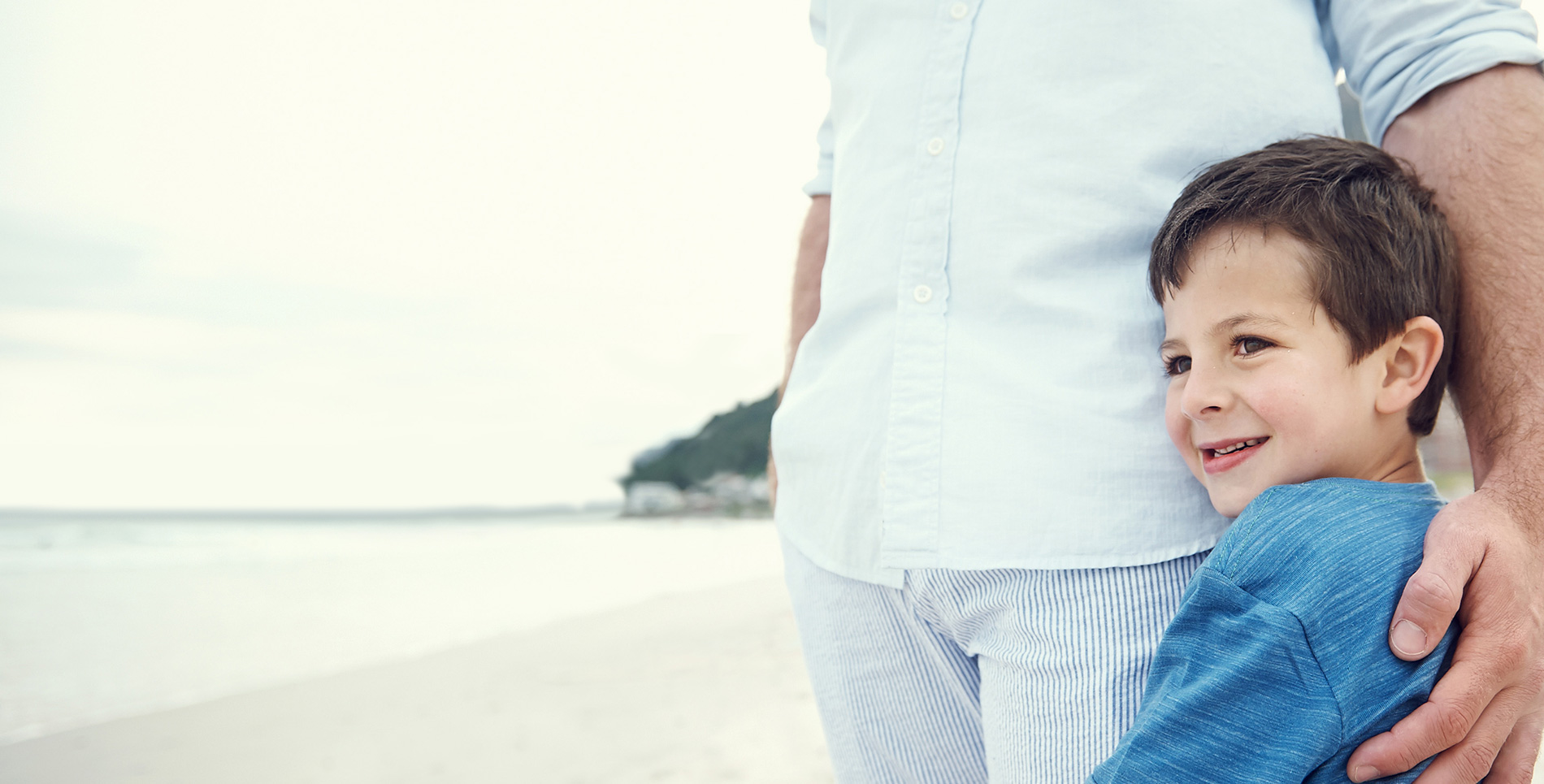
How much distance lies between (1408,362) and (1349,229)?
129 millimetres

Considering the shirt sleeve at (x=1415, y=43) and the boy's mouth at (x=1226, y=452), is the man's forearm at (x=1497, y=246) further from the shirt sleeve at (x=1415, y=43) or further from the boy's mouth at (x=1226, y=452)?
the boy's mouth at (x=1226, y=452)

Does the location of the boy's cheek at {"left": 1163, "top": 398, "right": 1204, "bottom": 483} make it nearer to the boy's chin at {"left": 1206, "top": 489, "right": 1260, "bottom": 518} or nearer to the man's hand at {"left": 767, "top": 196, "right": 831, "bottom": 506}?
the boy's chin at {"left": 1206, "top": 489, "right": 1260, "bottom": 518}

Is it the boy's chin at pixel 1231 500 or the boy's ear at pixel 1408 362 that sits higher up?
the boy's ear at pixel 1408 362

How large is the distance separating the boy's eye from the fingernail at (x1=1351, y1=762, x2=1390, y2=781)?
237 millimetres

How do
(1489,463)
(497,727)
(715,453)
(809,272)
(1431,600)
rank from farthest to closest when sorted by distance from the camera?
(715,453)
(497,727)
(809,272)
(1489,463)
(1431,600)

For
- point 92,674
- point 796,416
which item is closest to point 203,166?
point 92,674

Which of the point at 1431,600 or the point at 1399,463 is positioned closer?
the point at 1431,600

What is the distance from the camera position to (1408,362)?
2.39 ft

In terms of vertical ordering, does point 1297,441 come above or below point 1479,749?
above

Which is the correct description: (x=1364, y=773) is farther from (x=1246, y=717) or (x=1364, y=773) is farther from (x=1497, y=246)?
(x=1497, y=246)

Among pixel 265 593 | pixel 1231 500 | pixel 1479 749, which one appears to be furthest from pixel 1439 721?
pixel 265 593

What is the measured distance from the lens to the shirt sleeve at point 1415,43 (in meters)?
0.78

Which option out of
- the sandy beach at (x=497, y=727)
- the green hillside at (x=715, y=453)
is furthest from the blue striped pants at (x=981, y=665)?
the green hillside at (x=715, y=453)

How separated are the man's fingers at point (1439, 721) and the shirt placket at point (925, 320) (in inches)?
13.8
